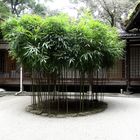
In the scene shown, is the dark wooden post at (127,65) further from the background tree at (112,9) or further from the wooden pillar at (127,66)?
the background tree at (112,9)

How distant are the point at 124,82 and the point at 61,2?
16.8m

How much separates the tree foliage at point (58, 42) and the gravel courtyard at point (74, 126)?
1.45 meters

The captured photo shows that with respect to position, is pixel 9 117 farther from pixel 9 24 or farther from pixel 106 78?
pixel 106 78

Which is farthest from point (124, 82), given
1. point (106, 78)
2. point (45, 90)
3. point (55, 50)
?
point (55, 50)

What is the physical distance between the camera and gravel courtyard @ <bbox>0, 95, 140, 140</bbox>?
550 centimetres

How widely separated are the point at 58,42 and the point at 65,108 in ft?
7.32

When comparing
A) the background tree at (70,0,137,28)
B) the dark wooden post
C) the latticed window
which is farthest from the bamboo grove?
the background tree at (70,0,137,28)

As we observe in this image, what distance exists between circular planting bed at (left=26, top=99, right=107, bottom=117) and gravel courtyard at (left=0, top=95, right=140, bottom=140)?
0.26 meters

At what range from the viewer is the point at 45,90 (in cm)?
859

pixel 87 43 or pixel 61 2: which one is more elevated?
pixel 61 2

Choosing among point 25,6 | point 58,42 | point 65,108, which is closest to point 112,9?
point 25,6

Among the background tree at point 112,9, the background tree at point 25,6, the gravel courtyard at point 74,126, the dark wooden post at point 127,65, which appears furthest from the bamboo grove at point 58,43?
the background tree at point 25,6

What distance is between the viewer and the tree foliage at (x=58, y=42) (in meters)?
7.23

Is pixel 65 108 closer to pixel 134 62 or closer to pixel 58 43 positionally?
pixel 58 43
